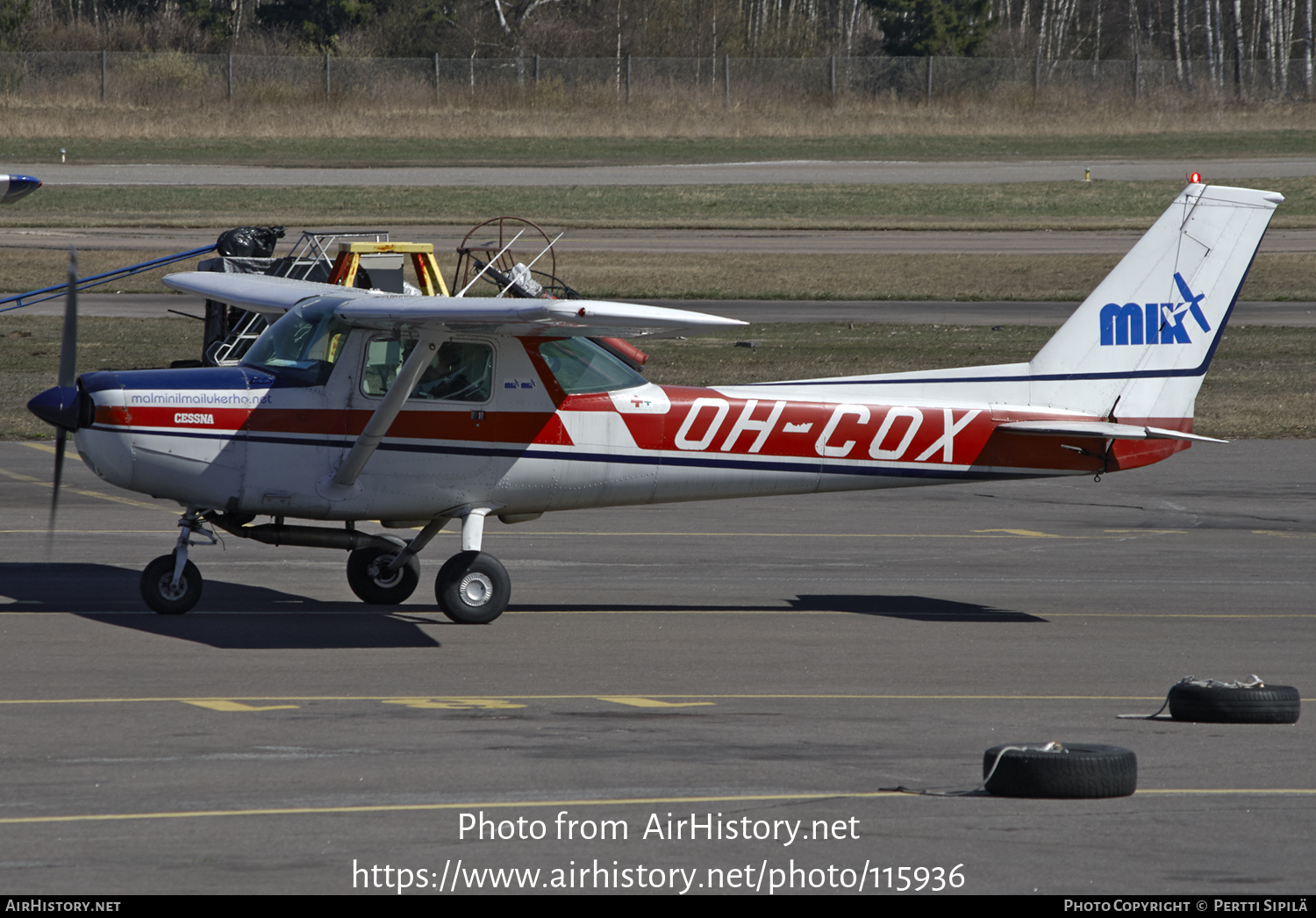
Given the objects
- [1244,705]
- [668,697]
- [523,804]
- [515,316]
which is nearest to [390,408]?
[515,316]

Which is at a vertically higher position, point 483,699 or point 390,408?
point 390,408

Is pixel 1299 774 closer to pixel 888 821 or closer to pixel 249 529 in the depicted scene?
pixel 888 821

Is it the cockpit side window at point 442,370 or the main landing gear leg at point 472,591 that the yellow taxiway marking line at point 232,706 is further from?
the cockpit side window at point 442,370

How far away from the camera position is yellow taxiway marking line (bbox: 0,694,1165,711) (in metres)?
9.29

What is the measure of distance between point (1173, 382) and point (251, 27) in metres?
63.8

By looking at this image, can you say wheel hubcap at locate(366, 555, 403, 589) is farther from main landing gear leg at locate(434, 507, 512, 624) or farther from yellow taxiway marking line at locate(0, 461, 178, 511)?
yellow taxiway marking line at locate(0, 461, 178, 511)

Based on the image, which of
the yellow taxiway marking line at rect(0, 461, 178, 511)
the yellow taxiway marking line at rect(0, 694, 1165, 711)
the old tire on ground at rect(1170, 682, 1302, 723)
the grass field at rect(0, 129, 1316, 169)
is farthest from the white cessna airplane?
the grass field at rect(0, 129, 1316, 169)

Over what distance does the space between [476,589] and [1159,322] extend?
5.75 meters

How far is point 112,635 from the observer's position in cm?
1106

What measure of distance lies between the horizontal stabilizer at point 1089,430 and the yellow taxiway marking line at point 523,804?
463cm

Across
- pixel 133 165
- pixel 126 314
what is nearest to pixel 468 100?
pixel 133 165

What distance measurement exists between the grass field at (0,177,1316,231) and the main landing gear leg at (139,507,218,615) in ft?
103

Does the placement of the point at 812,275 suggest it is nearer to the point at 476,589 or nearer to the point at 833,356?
the point at 833,356

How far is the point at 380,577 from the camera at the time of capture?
1241cm
